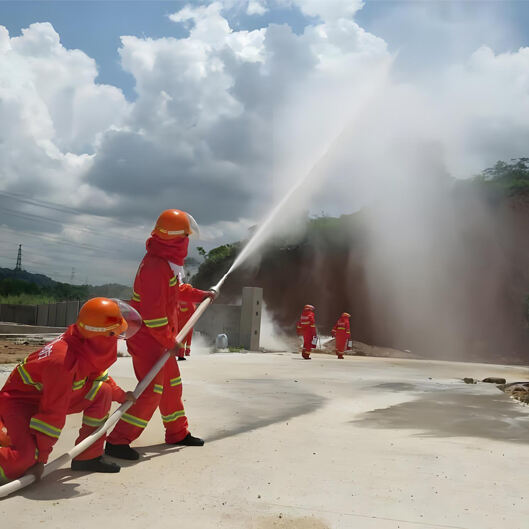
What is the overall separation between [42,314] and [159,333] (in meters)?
31.6

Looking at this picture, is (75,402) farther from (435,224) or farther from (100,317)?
(435,224)

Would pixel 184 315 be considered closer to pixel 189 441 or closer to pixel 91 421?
pixel 189 441

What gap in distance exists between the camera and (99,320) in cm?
363

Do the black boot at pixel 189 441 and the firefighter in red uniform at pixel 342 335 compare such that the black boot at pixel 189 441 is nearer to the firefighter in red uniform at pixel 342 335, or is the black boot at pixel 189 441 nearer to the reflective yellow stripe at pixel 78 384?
the reflective yellow stripe at pixel 78 384

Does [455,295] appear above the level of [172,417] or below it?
above

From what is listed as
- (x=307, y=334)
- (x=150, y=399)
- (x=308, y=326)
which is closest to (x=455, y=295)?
(x=308, y=326)

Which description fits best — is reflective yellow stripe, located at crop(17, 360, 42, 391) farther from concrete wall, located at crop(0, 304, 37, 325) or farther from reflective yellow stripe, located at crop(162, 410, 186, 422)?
concrete wall, located at crop(0, 304, 37, 325)

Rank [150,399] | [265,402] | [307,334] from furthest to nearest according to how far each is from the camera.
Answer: [307,334]
[265,402]
[150,399]

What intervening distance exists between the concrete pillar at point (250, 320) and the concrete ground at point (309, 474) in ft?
33.8

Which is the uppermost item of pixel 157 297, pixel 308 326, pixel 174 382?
pixel 157 297

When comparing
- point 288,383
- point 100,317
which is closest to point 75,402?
point 100,317

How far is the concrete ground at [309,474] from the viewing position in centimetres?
304

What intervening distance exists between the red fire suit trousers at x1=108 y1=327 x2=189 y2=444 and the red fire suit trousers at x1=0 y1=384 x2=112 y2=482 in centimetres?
34

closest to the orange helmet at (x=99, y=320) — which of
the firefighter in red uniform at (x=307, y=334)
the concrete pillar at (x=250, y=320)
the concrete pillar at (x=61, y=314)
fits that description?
the firefighter in red uniform at (x=307, y=334)
